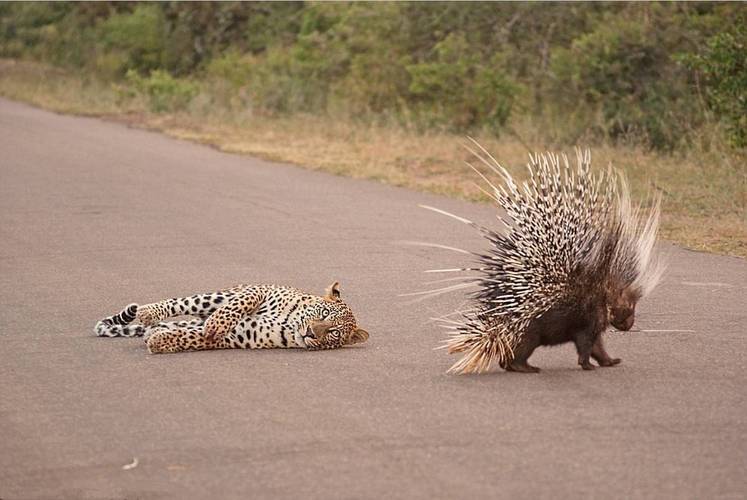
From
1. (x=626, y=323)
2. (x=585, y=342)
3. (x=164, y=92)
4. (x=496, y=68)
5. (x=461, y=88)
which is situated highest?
(x=496, y=68)

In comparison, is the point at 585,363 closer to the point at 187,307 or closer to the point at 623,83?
the point at 187,307

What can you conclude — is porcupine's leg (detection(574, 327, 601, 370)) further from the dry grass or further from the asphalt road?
the dry grass

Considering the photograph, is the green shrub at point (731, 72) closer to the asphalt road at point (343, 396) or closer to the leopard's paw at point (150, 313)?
the asphalt road at point (343, 396)

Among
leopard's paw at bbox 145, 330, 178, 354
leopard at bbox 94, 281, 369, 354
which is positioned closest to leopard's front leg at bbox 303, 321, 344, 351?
leopard at bbox 94, 281, 369, 354

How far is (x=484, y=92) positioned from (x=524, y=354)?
18.8 metres

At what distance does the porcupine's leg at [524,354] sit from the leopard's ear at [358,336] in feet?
3.83

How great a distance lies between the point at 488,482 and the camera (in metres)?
5.33

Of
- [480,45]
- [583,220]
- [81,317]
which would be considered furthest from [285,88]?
[583,220]

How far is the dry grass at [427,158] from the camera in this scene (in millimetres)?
14234

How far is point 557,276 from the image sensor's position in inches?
282

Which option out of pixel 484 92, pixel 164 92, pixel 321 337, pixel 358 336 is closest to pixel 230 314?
pixel 321 337

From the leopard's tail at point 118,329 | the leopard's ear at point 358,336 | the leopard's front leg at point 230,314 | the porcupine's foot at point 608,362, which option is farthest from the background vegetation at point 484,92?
the leopard's tail at point 118,329

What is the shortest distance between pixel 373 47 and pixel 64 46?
21.1 meters

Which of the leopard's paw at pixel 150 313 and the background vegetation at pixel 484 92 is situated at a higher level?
the background vegetation at pixel 484 92
